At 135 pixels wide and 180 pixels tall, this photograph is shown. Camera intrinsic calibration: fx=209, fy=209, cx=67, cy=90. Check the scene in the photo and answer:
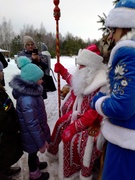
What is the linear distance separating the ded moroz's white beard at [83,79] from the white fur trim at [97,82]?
0.13 ft

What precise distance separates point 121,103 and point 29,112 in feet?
4.03

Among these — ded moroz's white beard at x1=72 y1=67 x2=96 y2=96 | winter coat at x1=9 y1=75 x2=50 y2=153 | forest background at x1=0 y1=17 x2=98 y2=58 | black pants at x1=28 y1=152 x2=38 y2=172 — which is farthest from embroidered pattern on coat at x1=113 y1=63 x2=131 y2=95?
forest background at x1=0 y1=17 x2=98 y2=58

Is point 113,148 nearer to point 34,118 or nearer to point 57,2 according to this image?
point 34,118

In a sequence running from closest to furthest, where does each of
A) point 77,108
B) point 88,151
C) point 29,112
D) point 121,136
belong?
1. point 121,136
2. point 29,112
3. point 88,151
4. point 77,108

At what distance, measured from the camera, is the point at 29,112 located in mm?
2139

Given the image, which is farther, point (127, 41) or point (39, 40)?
point (39, 40)

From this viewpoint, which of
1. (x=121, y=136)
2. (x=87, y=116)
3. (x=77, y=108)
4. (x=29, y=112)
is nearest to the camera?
(x=121, y=136)

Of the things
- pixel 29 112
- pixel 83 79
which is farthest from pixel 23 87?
pixel 83 79

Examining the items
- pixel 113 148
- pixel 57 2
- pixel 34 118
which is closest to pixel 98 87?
pixel 34 118

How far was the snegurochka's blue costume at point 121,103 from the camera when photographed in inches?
44.2

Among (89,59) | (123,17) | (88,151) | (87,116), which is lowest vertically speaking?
(88,151)

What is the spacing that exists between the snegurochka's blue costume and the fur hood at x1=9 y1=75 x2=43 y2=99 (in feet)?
3.18

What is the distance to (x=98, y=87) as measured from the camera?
7.13ft

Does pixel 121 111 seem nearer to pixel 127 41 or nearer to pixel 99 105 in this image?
pixel 99 105
